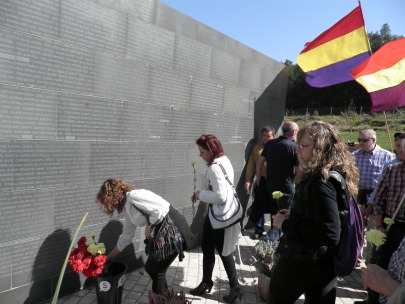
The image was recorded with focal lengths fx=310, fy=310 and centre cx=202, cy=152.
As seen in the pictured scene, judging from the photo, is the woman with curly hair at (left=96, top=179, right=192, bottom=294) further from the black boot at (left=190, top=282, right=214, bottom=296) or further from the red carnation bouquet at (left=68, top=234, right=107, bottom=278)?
the black boot at (left=190, top=282, right=214, bottom=296)

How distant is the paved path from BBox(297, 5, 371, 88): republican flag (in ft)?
10.8

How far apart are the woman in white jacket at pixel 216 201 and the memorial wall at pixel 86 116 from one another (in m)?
1.13

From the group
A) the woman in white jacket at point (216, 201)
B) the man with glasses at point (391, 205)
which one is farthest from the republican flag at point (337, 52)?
the woman in white jacket at point (216, 201)

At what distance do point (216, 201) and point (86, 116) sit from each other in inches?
67.1

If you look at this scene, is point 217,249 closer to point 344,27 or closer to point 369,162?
point 369,162

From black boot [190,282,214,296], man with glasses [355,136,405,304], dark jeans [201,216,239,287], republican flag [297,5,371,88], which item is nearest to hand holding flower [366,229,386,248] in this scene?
man with glasses [355,136,405,304]

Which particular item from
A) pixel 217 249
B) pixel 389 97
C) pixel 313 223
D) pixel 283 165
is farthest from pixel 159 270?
pixel 389 97

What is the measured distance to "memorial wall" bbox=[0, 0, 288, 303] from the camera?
292 cm

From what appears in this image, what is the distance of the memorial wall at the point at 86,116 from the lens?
292cm

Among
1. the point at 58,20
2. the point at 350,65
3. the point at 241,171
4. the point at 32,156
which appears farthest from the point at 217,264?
the point at 350,65

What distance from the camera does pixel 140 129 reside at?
4.06 meters

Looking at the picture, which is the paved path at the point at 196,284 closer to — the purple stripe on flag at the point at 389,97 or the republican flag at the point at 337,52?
the purple stripe on flag at the point at 389,97

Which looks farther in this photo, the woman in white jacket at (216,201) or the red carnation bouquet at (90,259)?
the woman in white jacket at (216,201)

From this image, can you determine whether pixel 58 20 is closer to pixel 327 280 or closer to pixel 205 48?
Answer: pixel 205 48
